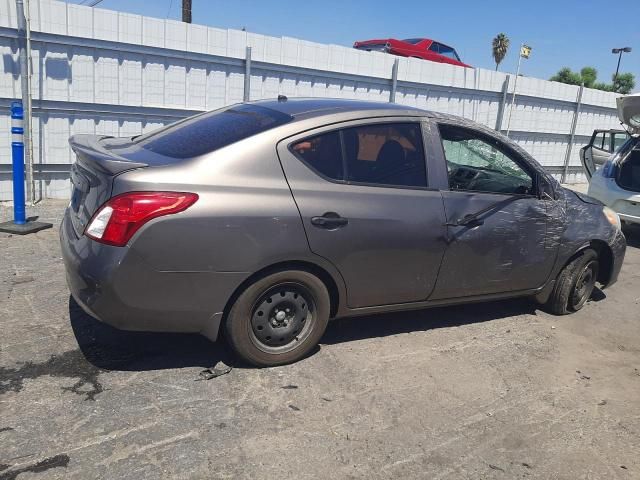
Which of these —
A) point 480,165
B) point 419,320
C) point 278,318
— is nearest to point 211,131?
point 278,318

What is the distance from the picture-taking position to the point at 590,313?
16.7 feet

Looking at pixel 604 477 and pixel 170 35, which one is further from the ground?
pixel 170 35

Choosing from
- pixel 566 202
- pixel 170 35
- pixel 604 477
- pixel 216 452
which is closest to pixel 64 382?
pixel 216 452

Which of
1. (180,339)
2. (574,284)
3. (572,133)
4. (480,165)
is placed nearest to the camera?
(180,339)

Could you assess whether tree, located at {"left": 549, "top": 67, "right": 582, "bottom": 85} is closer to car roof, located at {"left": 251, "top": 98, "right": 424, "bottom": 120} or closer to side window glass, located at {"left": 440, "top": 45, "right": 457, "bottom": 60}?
side window glass, located at {"left": 440, "top": 45, "right": 457, "bottom": 60}

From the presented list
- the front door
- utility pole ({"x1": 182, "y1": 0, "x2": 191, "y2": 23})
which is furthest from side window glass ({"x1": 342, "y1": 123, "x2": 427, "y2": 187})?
utility pole ({"x1": 182, "y1": 0, "x2": 191, "y2": 23})

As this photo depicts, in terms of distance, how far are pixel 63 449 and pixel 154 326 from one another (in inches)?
30.0

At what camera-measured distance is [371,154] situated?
3619 mm

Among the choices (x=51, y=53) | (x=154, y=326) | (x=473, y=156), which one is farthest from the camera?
→ (x=51, y=53)

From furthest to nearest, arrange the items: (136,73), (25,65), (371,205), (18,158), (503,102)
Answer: (503,102)
(136,73)
(25,65)
(18,158)
(371,205)

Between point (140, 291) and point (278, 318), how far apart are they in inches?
34.2

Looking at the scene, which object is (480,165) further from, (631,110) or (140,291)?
(631,110)

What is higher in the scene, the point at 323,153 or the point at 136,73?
the point at 136,73

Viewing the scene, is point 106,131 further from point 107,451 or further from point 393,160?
point 107,451
